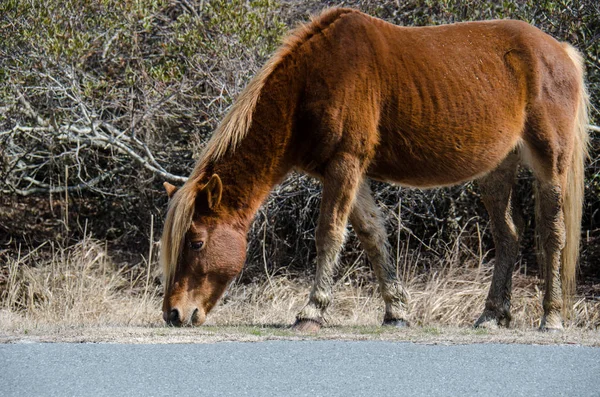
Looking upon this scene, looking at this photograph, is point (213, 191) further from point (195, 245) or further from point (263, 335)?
point (263, 335)

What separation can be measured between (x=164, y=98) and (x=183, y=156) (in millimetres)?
1271

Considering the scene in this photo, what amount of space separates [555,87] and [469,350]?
2996 mm

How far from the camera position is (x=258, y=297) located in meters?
9.91

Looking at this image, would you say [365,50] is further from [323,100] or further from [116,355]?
[116,355]

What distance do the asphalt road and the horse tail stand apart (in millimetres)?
2022

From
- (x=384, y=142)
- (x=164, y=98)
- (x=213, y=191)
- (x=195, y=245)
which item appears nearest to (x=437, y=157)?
(x=384, y=142)

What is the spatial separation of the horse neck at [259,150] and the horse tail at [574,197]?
2607mm

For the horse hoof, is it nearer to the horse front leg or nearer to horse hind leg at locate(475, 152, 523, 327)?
the horse front leg

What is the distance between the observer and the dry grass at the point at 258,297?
27.6 ft

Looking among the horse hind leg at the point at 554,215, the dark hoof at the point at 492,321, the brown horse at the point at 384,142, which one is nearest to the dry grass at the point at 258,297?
the dark hoof at the point at 492,321

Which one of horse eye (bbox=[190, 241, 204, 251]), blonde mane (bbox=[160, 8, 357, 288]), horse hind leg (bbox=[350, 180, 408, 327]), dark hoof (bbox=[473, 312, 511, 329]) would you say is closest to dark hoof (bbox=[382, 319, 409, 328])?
horse hind leg (bbox=[350, 180, 408, 327])

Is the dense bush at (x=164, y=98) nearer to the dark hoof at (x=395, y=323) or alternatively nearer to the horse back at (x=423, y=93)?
the dark hoof at (x=395, y=323)

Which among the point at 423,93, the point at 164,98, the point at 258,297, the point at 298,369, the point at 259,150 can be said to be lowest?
the point at 258,297

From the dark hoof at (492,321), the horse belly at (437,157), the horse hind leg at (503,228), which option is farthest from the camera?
the horse hind leg at (503,228)
